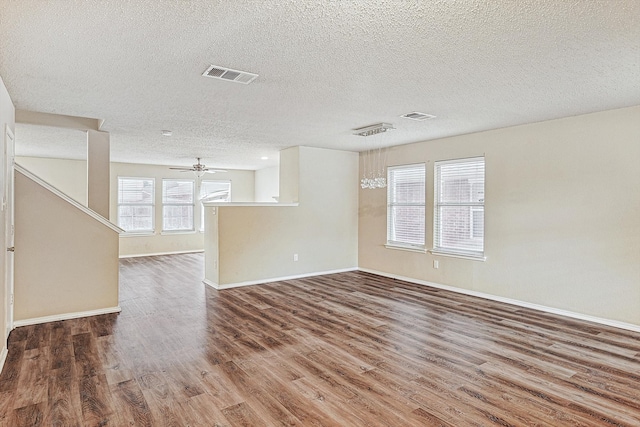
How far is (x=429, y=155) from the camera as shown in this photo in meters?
6.16

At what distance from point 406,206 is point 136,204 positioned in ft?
23.9

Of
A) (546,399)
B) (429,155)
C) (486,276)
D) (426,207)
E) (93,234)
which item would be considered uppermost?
(429,155)

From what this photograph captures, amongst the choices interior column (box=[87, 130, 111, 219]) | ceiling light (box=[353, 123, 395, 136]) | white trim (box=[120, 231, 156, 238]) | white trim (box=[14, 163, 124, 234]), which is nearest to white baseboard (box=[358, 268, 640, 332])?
ceiling light (box=[353, 123, 395, 136])

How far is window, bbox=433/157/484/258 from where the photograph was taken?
18.2ft

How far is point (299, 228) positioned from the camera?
6914 mm

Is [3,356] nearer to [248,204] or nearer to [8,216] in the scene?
[8,216]

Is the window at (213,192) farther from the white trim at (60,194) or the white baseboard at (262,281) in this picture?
the white trim at (60,194)

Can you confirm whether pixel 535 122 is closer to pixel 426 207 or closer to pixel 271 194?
pixel 426 207

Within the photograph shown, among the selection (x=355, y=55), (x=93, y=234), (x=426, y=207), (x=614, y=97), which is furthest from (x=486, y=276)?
(x=93, y=234)

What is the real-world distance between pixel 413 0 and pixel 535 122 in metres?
3.61

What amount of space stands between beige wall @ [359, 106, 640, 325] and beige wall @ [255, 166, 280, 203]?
564 centimetres

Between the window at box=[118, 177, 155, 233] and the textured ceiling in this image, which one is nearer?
the textured ceiling

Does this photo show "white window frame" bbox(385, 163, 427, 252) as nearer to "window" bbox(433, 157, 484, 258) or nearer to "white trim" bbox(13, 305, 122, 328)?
"window" bbox(433, 157, 484, 258)

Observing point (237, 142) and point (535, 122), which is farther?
point (237, 142)
